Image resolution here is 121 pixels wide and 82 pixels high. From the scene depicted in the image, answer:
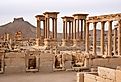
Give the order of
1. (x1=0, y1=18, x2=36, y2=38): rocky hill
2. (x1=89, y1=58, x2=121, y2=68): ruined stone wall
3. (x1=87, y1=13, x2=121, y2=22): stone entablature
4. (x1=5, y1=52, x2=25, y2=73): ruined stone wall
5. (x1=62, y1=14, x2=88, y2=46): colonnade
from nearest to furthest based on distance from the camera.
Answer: (x1=5, y1=52, x2=25, y2=73): ruined stone wall → (x1=89, y1=58, x2=121, y2=68): ruined stone wall → (x1=87, y1=13, x2=121, y2=22): stone entablature → (x1=62, y1=14, x2=88, y2=46): colonnade → (x1=0, y1=18, x2=36, y2=38): rocky hill

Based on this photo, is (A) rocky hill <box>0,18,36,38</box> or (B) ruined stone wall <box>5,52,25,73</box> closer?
(B) ruined stone wall <box>5,52,25,73</box>

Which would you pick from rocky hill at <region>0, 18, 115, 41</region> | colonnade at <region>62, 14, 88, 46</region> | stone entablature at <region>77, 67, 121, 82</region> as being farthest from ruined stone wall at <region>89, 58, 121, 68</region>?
rocky hill at <region>0, 18, 115, 41</region>

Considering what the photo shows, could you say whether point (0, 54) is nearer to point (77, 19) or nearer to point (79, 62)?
point (79, 62)

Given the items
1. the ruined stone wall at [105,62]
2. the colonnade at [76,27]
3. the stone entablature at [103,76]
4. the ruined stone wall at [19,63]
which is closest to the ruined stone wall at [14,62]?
the ruined stone wall at [19,63]

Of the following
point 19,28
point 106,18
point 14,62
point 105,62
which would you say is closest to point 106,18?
point 106,18

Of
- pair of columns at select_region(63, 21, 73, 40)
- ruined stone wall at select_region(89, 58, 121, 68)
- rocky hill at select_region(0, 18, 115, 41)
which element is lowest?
ruined stone wall at select_region(89, 58, 121, 68)

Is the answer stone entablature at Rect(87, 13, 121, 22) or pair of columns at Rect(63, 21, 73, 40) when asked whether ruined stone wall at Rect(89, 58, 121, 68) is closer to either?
stone entablature at Rect(87, 13, 121, 22)

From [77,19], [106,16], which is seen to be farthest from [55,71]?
[77,19]

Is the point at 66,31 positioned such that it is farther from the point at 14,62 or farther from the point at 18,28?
the point at 18,28

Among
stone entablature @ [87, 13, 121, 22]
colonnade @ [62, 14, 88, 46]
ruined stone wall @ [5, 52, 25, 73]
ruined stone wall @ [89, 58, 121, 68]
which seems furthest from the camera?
colonnade @ [62, 14, 88, 46]

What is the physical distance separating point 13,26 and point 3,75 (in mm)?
80335

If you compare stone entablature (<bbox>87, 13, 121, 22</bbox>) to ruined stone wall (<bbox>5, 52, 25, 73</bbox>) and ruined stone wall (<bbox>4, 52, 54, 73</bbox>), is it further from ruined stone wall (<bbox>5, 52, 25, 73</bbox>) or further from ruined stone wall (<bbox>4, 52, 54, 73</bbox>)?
ruined stone wall (<bbox>5, 52, 25, 73</bbox>)

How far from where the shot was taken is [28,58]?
65.3 feet

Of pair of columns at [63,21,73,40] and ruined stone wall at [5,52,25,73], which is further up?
pair of columns at [63,21,73,40]
